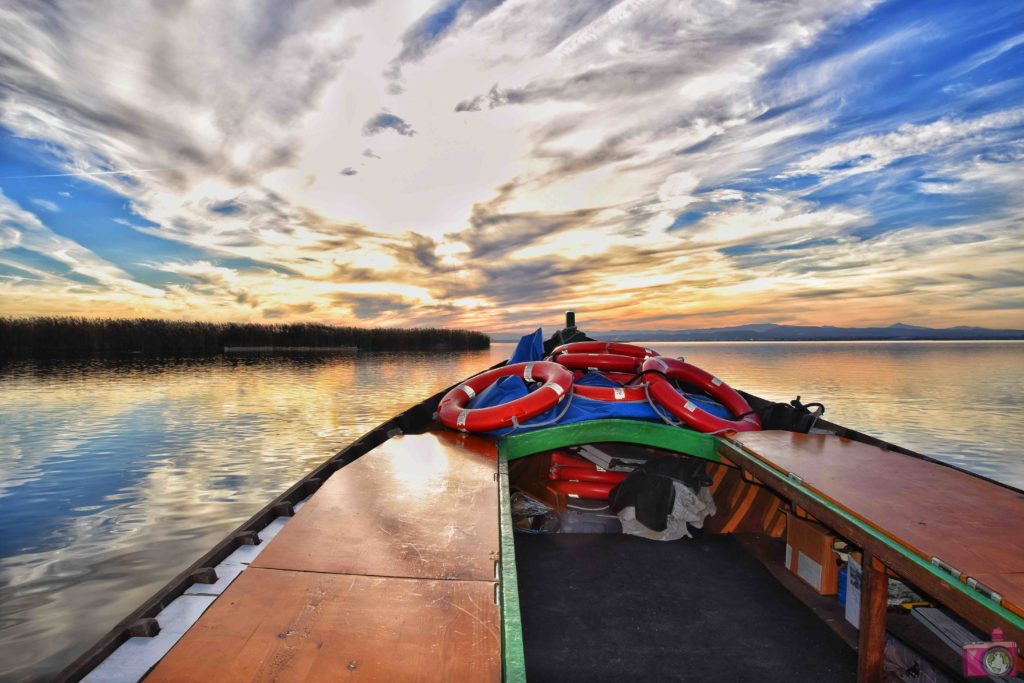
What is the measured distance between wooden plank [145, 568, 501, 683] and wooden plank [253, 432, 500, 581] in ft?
0.46

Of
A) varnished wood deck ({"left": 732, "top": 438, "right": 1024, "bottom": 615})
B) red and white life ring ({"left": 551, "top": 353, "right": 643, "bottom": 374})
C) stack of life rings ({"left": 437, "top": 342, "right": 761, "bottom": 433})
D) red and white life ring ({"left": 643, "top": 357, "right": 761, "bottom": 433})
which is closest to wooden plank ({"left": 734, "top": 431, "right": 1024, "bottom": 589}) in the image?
varnished wood deck ({"left": 732, "top": 438, "right": 1024, "bottom": 615})

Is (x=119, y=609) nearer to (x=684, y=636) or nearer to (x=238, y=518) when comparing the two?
(x=238, y=518)

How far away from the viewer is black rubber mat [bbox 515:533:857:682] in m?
3.04

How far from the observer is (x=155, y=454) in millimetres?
10672

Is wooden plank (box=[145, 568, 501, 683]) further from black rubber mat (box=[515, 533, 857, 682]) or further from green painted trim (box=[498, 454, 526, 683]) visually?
black rubber mat (box=[515, 533, 857, 682])

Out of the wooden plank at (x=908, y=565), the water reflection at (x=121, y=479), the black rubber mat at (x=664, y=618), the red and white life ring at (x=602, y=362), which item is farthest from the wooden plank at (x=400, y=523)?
the water reflection at (x=121, y=479)

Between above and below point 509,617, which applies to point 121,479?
below

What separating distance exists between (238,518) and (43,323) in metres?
35.8

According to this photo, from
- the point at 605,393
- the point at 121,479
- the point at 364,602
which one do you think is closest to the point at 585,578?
the point at 605,393

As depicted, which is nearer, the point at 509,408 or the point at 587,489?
the point at 509,408

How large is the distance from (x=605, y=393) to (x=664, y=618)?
7.03 feet

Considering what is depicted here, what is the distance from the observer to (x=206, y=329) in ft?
133

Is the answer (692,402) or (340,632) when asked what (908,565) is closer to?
(340,632)

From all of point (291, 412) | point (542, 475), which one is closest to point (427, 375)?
point (291, 412)
